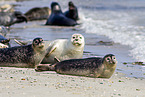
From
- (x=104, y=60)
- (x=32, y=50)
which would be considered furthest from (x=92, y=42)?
(x=104, y=60)

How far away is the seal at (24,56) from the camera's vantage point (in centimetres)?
707

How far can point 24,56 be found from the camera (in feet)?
23.4

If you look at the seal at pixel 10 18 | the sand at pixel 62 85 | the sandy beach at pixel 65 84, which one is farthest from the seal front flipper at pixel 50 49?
the seal at pixel 10 18

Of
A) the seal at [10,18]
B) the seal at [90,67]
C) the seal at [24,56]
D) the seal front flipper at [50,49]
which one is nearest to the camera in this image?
the seal at [90,67]

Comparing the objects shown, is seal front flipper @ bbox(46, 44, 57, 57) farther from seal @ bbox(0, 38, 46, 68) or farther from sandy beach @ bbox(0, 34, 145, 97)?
sandy beach @ bbox(0, 34, 145, 97)

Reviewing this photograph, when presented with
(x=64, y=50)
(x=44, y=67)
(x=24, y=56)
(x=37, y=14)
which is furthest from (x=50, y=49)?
(x=37, y=14)

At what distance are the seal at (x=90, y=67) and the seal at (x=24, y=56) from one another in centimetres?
54

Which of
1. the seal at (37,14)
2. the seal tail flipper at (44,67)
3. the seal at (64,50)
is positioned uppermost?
the seal at (64,50)

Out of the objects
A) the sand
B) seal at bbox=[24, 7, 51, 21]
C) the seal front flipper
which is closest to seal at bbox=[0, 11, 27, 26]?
seal at bbox=[24, 7, 51, 21]

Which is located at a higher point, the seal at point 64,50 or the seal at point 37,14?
the seal at point 64,50

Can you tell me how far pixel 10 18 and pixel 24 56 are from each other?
1101 cm

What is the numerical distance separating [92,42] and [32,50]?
388 centimetres

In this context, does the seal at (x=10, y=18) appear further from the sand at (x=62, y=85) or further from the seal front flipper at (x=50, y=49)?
the sand at (x=62, y=85)

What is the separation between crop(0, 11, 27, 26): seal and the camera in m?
17.1
